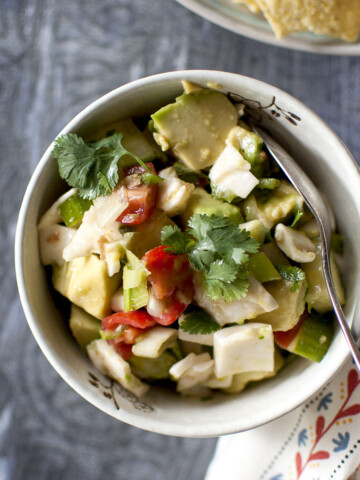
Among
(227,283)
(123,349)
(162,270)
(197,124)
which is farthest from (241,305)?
(197,124)

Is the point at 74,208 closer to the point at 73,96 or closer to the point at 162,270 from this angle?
the point at 162,270

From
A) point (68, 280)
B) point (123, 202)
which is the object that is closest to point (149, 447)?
point (68, 280)

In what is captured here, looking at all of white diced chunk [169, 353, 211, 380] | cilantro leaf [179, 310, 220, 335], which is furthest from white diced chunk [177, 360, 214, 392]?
cilantro leaf [179, 310, 220, 335]

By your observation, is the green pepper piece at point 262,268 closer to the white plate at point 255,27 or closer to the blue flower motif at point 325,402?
the blue flower motif at point 325,402

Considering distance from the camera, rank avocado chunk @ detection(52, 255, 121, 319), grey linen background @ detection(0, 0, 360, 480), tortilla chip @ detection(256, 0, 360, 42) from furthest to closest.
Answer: grey linen background @ detection(0, 0, 360, 480), tortilla chip @ detection(256, 0, 360, 42), avocado chunk @ detection(52, 255, 121, 319)

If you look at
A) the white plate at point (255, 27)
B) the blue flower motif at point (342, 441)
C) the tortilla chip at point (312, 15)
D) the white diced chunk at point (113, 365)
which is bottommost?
the blue flower motif at point (342, 441)

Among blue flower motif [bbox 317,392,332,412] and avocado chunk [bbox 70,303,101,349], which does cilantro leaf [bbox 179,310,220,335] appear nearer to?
avocado chunk [bbox 70,303,101,349]

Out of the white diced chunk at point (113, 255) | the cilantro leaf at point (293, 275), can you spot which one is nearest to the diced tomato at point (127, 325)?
the white diced chunk at point (113, 255)

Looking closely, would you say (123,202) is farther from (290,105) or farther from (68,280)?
(290,105)
